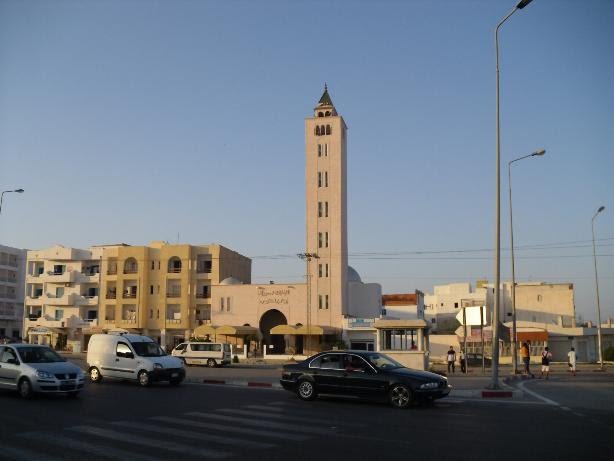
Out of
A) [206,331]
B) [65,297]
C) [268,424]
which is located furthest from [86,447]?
[65,297]

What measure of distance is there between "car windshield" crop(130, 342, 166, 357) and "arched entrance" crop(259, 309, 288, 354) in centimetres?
4398

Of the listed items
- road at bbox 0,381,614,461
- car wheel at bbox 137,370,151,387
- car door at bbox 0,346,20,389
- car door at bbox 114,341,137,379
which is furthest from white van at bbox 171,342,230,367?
car door at bbox 0,346,20,389

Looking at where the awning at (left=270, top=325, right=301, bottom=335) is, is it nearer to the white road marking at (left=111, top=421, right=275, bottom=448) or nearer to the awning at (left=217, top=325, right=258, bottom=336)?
the awning at (left=217, top=325, right=258, bottom=336)

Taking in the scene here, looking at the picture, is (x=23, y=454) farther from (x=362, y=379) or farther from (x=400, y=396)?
(x=400, y=396)

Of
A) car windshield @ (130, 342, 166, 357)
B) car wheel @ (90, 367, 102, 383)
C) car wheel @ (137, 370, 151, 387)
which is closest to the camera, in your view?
car wheel @ (137, 370, 151, 387)

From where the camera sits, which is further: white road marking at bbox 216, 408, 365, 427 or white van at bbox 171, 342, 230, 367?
white van at bbox 171, 342, 230, 367

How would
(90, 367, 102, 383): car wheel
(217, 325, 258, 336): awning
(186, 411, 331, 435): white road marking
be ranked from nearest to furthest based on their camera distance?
(186, 411, 331, 435): white road marking → (90, 367, 102, 383): car wheel → (217, 325, 258, 336): awning

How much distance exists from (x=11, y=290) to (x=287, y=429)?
96768 mm

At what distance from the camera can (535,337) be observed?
60281 mm

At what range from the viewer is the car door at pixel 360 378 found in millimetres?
17219

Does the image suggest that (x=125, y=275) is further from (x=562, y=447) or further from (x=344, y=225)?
(x=562, y=447)

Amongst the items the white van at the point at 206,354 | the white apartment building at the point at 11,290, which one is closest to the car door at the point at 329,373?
the white van at the point at 206,354

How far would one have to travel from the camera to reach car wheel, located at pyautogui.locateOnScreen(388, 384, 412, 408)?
16625mm

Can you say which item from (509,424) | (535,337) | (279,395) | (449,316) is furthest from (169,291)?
(509,424)
